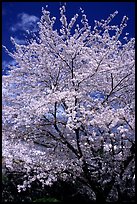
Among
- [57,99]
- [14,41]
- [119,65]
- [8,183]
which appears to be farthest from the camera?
[8,183]

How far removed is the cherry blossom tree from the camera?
6.76 meters

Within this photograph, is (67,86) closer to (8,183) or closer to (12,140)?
(12,140)

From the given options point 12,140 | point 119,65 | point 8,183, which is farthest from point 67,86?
point 8,183

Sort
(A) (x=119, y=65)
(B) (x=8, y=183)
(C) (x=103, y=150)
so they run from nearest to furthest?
(C) (x=103, y=150)
(A) (x=119, y=65)
(B) (x=8, y=183)

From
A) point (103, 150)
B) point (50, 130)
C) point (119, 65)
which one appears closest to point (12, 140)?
point (50, 130)

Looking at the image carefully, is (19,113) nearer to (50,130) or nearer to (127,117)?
(50,130)

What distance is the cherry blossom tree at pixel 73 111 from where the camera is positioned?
676 centimetres

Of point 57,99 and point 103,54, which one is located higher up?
point 103,54

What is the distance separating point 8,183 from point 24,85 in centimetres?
329

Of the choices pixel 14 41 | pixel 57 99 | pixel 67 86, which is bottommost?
pixel 57 99

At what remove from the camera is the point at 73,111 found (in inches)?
249

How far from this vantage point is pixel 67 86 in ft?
25.8

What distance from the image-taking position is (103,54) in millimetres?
7543

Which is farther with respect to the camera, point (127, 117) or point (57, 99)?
point (57, 99)
